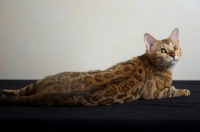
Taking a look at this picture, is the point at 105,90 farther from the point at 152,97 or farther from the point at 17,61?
the point at 17,61

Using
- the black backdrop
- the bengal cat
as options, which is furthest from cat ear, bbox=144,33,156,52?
the black backdrop

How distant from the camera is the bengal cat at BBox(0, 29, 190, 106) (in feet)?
4.40

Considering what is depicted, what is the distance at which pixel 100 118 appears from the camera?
1.16 m

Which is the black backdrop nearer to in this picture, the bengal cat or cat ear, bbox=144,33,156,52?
the bengal cat

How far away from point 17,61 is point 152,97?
1.30 m

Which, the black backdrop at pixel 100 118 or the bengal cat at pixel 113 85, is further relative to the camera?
the bengal cat at pixel 113 85

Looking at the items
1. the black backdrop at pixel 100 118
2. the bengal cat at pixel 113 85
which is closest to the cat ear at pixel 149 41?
the bengal cat at pixel 113 85

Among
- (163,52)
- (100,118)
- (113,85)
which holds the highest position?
(163,52)

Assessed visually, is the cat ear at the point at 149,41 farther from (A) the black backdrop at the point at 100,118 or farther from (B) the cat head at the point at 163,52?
(A) the black backdrop at the point at 100,118

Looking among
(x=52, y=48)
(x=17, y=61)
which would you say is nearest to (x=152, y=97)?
(x=52, y=48)

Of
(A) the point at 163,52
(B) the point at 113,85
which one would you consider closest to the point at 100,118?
(B) the point at 113,85

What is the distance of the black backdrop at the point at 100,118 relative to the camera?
1.12m

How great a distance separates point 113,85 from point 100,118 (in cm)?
28

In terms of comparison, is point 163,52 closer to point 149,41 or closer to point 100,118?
point 149,41
